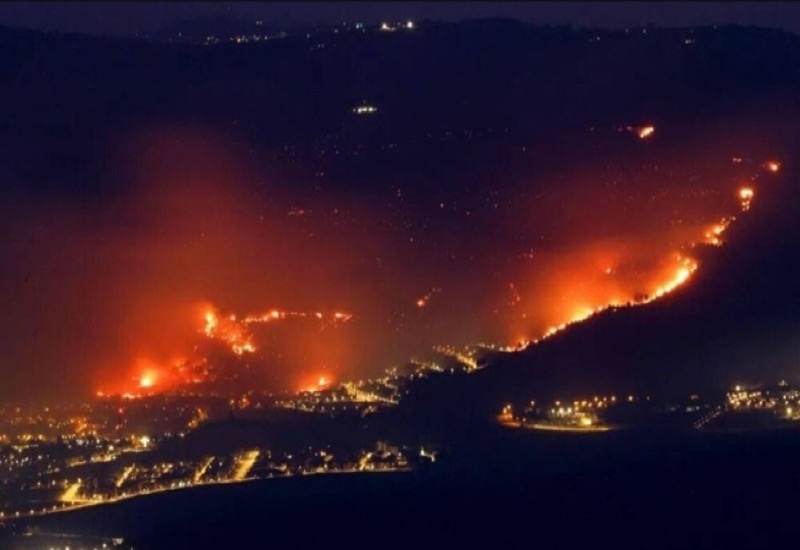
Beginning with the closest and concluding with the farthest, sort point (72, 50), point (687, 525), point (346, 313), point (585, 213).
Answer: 1. point (687, 525)
2. point (346, 313)
3. point (585, 213)
4. point (72, 50)

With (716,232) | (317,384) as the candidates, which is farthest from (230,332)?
(716,232)

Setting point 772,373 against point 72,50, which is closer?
point 772,373

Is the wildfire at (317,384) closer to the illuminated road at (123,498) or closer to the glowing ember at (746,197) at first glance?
the illuminated road at (123,498)

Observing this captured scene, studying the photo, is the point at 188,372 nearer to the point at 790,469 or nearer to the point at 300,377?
the point at 300,377

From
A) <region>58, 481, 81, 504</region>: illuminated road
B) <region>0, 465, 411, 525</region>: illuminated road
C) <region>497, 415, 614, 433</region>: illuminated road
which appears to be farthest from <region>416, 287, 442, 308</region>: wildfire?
<region>58, 481, 81, 504</region>: illuminated road

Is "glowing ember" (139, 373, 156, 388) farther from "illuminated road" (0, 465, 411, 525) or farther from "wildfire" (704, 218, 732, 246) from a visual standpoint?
"wildfire" (704, 218, 732, 246)

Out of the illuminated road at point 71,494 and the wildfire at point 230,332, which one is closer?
the illuminated road at point 71,494

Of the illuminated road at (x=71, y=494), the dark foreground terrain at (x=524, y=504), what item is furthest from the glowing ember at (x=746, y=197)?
the illuminated road at (x=71, y=494)

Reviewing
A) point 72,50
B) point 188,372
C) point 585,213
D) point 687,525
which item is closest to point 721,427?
point 687,525
